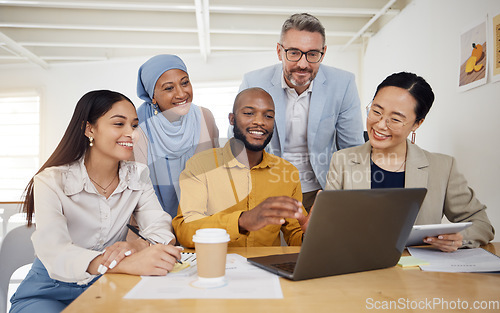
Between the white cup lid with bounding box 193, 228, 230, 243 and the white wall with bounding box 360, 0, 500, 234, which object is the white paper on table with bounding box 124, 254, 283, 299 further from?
the white wall with bounding box 360, 0, 500, 234

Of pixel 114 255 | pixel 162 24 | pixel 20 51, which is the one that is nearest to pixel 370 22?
pixel 162 24

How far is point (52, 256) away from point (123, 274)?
1.02 ft

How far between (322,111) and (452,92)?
1.61 m

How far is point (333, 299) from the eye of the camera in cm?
74

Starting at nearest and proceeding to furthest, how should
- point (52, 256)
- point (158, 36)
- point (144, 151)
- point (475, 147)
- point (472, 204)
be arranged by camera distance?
point (52, 256), point (472, 204), point (144, 151), point (475, 147), point (158, 36)

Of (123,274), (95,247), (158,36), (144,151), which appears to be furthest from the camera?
(158,36)

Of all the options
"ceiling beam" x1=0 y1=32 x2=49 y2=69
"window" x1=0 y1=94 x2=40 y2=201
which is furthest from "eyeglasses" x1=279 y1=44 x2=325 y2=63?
"window" x1=0 y1=94 x2=40 y2=201

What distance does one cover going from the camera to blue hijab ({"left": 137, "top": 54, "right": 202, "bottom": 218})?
1963 millimetres

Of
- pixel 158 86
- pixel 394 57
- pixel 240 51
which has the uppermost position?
pixel 240 51

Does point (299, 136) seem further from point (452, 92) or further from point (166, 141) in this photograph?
point (452, 92)

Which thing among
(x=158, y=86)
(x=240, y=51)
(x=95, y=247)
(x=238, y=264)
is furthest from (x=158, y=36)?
(x=238, y=264)

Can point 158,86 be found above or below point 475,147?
above

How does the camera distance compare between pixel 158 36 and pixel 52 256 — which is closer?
pixel 52 256

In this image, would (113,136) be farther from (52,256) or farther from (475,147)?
(475,147)
